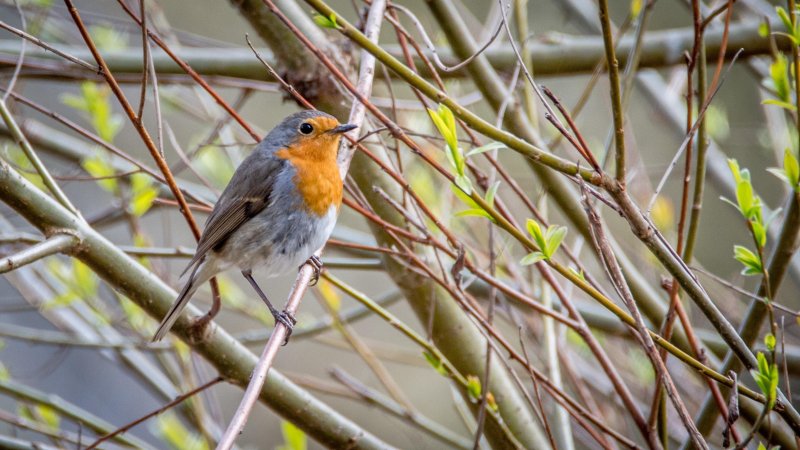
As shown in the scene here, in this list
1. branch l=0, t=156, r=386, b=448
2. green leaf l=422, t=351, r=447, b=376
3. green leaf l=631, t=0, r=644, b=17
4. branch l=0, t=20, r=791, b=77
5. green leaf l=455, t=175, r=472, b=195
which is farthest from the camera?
branch l=0, t=20, r=791, b=77

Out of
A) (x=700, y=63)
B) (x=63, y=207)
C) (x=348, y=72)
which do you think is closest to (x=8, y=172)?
(x=63, y=207)

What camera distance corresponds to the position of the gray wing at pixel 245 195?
3471 millimetres

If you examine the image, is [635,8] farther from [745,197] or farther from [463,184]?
[463,184]

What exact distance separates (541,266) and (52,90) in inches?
319

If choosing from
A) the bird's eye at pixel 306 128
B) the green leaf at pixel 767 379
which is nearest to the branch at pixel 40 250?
the bird's eye at pixel 306 128

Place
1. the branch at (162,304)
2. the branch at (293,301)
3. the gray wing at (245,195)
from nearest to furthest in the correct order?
the branch at (293,301) < the branch at (162,304) < the gray wing at (245,195)

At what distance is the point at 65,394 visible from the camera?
7.30 meters

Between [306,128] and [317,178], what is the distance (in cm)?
23

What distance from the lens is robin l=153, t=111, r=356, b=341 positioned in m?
3.41

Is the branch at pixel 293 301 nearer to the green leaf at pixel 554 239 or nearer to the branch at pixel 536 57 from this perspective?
the green leaf at pixel 554 239

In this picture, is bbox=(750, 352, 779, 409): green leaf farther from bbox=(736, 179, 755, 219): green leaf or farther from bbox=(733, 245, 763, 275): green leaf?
bbox=(736, 179, 755, 219): green leaf

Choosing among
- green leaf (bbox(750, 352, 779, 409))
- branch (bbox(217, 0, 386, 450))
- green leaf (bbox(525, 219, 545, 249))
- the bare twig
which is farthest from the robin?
green leaf (bbox(750, 352, 779, 409))

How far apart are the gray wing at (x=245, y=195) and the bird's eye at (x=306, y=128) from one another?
6.8 inches

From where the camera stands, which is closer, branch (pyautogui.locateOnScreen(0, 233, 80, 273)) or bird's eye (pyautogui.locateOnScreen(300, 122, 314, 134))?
branch (pyautogui.locateOnScreen(0, 233, 80, 273))
